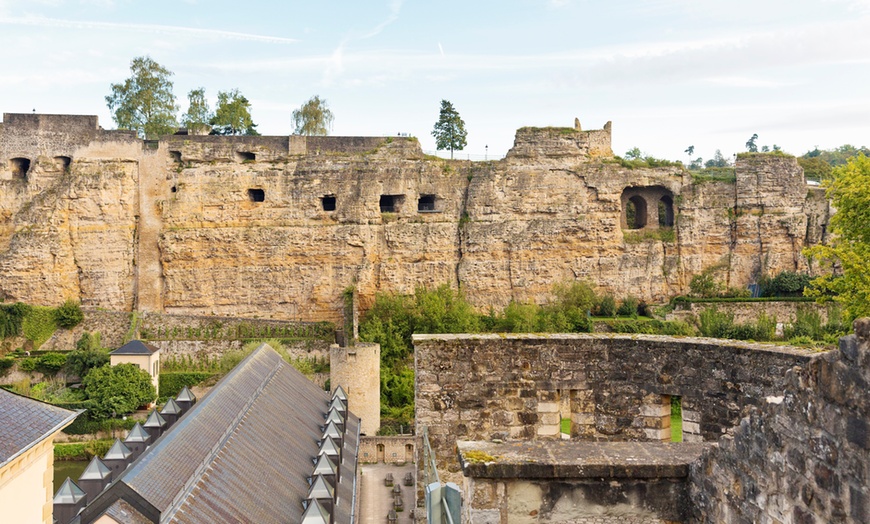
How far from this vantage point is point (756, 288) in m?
36.5

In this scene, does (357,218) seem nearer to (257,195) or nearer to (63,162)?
(257,195)

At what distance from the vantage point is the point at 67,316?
108 ft

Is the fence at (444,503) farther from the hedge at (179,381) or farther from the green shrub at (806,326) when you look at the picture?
the green shrub at (806,326)

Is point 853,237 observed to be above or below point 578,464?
above

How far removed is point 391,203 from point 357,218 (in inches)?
83.1

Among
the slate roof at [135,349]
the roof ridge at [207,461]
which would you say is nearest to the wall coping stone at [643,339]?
the roof ridge at [207,461]

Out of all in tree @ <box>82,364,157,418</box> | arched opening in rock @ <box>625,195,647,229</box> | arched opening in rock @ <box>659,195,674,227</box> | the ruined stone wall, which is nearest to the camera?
the ruined stone wall

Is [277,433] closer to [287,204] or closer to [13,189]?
[287,204]

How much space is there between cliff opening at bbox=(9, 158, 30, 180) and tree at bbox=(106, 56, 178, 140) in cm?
557

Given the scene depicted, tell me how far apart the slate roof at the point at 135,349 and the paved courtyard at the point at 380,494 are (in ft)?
33.2

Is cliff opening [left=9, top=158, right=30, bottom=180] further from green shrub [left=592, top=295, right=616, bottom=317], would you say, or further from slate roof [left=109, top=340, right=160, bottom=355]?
green shrub [left=592, top=295, right=616, bottom=317]

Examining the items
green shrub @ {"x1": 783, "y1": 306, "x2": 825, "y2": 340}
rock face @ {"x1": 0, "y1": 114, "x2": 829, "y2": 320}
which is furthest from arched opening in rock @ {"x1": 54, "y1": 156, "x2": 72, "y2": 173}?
green shrub @ {"x1": 783, "y1": 306, "x2": 825, "y2": 340}

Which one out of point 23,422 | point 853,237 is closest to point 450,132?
point 853,237

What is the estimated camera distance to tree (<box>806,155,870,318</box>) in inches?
695
